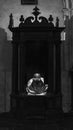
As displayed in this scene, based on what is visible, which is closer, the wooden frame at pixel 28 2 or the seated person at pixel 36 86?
the seated person at pixel 36 86

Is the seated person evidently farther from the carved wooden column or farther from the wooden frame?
the wooden frame

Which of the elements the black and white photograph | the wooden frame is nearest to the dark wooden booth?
the black and white photograph

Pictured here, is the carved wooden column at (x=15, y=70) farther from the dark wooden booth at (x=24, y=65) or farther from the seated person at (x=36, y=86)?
the seated person at (x=36, y=86)

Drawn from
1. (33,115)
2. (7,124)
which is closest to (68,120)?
(33,115)

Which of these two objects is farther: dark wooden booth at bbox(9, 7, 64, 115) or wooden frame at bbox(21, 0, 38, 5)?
wooden frame at bbox(21, 0, 38, 5)

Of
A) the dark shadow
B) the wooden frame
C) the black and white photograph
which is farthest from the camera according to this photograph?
the wooden frame

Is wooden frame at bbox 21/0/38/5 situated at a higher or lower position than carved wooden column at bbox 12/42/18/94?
higher

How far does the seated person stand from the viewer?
7855 millimetres

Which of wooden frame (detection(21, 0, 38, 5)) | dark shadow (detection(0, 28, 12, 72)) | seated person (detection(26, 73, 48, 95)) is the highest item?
wooden frame (detection(21, 0, 38, 5))

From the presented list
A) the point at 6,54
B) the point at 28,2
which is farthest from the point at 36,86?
the point at 28,2

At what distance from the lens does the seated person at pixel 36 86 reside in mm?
7855

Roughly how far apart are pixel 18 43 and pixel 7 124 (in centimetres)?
231

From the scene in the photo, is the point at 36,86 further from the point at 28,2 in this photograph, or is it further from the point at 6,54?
the point at 28,2

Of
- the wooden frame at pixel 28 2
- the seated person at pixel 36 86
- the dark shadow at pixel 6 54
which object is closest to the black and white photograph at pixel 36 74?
the seated person at pixel 36 86
